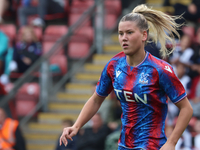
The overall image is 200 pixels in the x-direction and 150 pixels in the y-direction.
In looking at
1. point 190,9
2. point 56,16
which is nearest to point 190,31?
point 190,9

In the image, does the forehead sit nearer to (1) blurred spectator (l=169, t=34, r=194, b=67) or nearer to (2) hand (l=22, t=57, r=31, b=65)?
(1) blurred spectator (l=169, t=34, r=194, b=67)

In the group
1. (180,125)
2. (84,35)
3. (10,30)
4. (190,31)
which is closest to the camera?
(180,125)

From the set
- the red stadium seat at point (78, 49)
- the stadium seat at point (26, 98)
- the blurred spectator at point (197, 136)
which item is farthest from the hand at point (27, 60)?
the blurred spectator at point (197, 136)

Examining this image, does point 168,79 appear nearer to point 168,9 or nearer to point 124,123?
point 124,123

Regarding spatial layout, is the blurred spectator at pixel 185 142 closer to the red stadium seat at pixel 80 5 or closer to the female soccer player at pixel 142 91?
the female soccer player at pixel 142 91

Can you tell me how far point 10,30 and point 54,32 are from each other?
5.77 ft

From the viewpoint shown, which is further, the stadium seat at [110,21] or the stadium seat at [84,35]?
the stadium seat at [110,21]

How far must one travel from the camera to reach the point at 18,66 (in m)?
8.56

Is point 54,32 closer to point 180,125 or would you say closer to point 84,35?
point 84,35

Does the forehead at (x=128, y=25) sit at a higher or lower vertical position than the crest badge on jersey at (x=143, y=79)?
higher

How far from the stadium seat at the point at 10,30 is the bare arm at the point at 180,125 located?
780 cm

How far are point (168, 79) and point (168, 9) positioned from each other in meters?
6.64

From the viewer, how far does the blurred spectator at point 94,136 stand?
261 inches

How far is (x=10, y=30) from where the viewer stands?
34.6 ft
